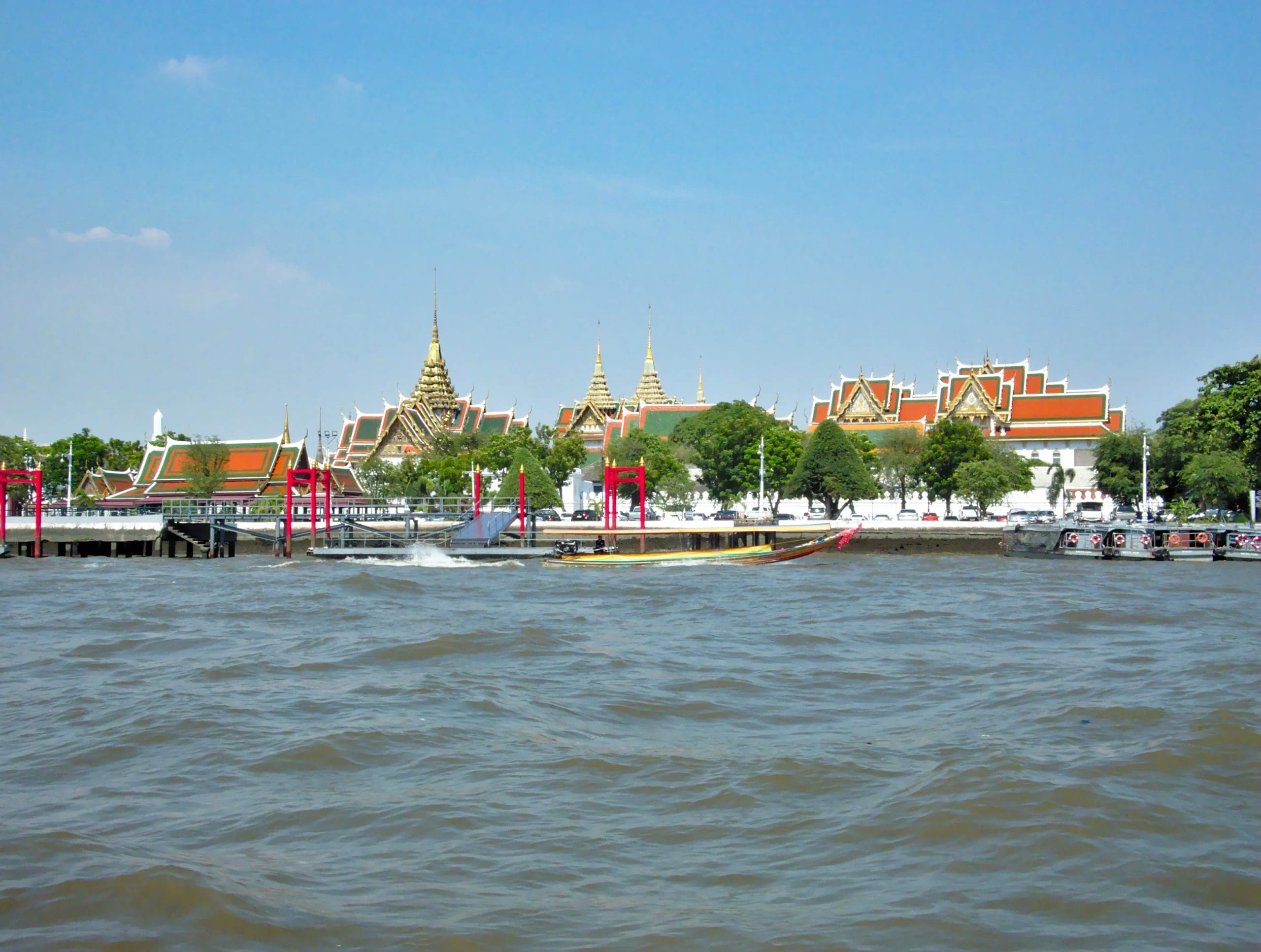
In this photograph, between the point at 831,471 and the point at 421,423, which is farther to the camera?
the point at 421,423

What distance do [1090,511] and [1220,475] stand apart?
8.10 meters

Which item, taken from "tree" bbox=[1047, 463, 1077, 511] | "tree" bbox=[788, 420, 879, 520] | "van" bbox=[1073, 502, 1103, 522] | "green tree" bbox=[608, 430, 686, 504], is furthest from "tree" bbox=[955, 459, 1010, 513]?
"green tree" bbox=[608, 430, 686, 504]

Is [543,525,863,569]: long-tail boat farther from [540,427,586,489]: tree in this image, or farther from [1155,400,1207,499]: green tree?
[540,427,586,489]: tree

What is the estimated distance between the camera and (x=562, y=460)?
46.6 metres

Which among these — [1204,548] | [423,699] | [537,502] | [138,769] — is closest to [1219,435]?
[1204,548]

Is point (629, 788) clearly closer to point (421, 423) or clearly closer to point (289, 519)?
point (289, 519)

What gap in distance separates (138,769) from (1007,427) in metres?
53.2

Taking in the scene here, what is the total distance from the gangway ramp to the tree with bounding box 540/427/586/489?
53.3 feet

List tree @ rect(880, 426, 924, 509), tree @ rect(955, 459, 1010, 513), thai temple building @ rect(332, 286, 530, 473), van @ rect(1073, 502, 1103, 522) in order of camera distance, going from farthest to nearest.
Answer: thai temple building @ rect(332, 286, 530, 473), tree @ rect(880, 426, 924, 509), van @ rect(1073, 502, 1103, 522), tree @ rect(955, 459, 1010, 513)

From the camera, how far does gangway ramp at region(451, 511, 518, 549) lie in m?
28.2

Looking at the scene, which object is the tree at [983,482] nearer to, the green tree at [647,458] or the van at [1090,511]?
the van at [1090,511]

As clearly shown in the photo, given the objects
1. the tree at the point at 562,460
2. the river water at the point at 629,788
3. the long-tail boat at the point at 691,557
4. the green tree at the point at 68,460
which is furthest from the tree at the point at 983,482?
the green tree at the point at 68,460

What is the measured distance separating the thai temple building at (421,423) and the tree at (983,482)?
27.0m

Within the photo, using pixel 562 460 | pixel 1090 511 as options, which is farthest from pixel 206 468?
pixel 1090 511
